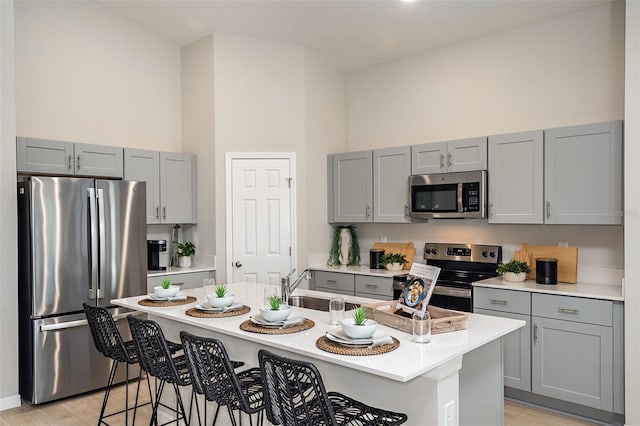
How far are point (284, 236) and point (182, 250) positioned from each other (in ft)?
3.49

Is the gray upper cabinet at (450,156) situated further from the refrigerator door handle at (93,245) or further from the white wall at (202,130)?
the refrigerator door handle at (93,245)

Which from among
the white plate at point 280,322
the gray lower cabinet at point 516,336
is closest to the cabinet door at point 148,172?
the white plate at point 280,322

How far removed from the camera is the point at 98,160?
451 centimetres

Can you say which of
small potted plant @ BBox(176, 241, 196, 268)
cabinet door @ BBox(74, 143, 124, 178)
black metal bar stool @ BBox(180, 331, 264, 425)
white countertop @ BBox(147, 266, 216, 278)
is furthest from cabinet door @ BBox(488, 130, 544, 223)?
cabinet door @ BBox(74, 143, 124, 178)

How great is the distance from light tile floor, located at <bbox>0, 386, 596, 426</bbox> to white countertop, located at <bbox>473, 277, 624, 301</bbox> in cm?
88

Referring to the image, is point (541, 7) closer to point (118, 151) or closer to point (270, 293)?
point (270, 293)

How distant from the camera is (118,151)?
15.2 ft

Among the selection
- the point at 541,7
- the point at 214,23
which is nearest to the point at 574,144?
the point at 541,7

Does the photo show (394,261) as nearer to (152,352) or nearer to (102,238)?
(102,238)

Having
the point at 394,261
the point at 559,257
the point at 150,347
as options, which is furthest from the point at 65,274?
the point at 559,257

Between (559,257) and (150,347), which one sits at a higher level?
(559,257)

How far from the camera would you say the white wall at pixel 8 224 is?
372cm

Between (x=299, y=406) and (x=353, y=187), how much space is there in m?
3.47

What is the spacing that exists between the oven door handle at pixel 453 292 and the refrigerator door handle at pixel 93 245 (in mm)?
2832
